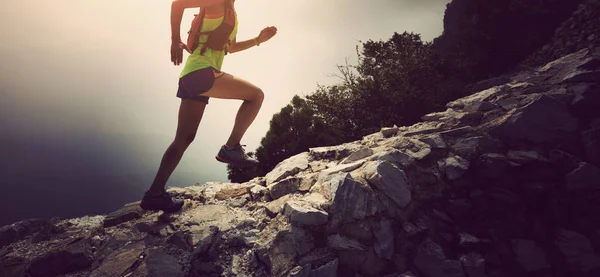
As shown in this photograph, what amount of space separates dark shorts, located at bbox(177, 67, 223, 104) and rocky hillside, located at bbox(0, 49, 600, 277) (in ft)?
4.20

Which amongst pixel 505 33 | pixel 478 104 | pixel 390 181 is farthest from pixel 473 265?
pixel 505 33

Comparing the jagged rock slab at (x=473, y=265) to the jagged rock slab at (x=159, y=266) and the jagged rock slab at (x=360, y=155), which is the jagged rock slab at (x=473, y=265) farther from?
the jagged rock slab at (x=159, y=266)

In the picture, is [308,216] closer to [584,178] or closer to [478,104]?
[584,178]

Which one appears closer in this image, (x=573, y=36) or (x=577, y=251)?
(x=577, y=251)

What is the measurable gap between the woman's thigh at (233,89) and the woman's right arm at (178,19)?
418 millimetres

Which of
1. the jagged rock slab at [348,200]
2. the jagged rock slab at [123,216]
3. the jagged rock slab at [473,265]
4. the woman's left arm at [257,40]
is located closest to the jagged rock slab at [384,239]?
the jagged rock slab at [348,200]

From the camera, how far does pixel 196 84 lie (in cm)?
249

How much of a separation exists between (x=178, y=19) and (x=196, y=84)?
2.09 feet

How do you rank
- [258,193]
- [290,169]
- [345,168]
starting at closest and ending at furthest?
[345,168] < [258,193] < [290,169]

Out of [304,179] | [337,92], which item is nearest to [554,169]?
[304,179]

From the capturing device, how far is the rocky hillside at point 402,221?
2.08 meters

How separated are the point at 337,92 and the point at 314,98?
151 cm

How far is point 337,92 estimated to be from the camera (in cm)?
1595

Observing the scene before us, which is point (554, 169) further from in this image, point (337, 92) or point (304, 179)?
point (337, 92)
